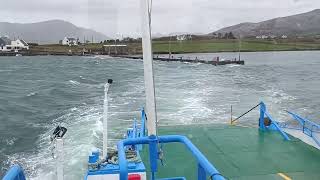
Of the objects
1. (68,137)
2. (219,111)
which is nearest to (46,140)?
(68,137)

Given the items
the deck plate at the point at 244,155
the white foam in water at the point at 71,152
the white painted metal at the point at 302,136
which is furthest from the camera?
the white foam in water at the point at 71,152

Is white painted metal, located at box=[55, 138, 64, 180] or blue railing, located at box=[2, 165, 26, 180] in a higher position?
blue railing, located at box=[2, 165, 26, 180]

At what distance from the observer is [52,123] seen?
26266 mm

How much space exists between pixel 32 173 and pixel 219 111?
15.2m

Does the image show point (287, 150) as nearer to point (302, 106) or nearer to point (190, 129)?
point (190, 129)

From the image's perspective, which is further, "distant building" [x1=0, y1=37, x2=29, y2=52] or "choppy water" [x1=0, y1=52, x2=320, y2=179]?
"distant building" [x1=0, y1=37, x2=29, y2=52]

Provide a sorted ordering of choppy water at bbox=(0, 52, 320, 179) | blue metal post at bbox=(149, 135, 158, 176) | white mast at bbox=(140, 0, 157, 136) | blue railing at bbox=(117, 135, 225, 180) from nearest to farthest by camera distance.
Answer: blue railing at bbox=(117, 135, 225, 180), white mast at bbox=(140, 0, 157, 136), blue metal post at bbox=(149, 135, 158, 176), choppy water at bbox=(0, 52, 320, 179)

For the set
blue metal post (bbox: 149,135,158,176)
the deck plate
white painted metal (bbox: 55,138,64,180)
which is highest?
blue metal post (bbox: 149,135,158,176)

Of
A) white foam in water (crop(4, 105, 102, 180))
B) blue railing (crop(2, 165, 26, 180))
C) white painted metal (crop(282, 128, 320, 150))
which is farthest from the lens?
white foam in water (crop(4, 105, 102, 180))

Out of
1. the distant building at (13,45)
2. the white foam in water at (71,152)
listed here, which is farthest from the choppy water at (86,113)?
the distant building at (13,45)

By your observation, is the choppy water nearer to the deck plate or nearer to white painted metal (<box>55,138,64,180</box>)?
the deck plate

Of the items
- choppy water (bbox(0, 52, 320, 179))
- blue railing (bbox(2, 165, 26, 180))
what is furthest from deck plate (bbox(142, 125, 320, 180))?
blue railing (bbox(2, 165, 26, 180))

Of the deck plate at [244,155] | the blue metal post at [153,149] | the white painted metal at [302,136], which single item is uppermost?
the blue metal post at [153,149]

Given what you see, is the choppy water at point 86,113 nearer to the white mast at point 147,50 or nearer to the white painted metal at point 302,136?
the white painted metal at point 302,136
